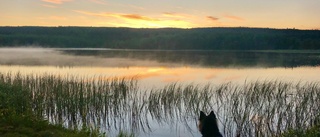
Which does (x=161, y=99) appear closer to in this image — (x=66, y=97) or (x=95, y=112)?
(x=95, y=112)

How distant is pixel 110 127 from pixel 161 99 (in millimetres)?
3504

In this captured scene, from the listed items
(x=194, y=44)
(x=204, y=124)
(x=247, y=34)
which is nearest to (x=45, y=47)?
(x=194, y=44)

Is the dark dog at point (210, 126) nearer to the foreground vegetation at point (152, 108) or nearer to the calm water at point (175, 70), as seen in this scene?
the foreground vegetation at point (152, 108)

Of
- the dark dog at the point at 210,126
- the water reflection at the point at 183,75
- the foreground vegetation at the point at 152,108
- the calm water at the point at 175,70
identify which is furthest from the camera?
the water reflection at the point at 183,75

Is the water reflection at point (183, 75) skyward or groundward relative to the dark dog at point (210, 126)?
groundward

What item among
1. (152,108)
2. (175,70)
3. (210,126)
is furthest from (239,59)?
(210,126)

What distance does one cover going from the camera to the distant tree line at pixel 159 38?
322 feet

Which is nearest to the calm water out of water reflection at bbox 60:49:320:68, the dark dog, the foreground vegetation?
water reflection at bbox 60:49:320:68

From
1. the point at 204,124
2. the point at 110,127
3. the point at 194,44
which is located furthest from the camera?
the point at 194,44

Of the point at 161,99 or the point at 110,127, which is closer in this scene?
the point at 110,127

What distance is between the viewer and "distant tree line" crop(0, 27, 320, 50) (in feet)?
322

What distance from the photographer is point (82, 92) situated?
16.3 m

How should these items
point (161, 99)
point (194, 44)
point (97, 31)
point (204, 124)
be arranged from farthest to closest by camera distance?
point (97, 31) → point (194, 44) → point (161, 99) → point (204, 124)

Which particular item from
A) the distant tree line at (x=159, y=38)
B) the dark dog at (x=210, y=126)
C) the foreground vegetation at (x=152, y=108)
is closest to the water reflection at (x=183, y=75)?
the foreground vegetation at (x=152, y=108)
